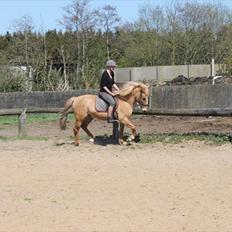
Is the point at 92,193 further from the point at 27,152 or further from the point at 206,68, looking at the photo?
the point at 206,68

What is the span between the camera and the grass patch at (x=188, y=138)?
12.4 m

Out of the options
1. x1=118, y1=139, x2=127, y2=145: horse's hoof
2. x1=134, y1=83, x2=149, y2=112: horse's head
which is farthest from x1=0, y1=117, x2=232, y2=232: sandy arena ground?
x1=134, y1=83, x2=149, y2=112: horse's head

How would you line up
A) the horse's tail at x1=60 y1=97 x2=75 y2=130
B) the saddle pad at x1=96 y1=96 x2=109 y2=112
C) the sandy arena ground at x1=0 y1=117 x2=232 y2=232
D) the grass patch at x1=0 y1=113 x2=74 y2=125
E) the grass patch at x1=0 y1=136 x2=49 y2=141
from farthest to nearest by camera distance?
the grass patch at x1=0 y1=113 x2=74 y2=125
the grass patch at x1=0 y1=136 x2=49 y2=141
the horse's tail at x1=60 y1=97 x2=75 y2=130
the saddle pad at x1=96 y1=96 x2=109 y2=112
the sandy arena ground at x1=0 y1=117 x2=232 y2=232

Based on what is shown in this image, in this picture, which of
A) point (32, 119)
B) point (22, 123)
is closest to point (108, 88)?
point (22, 123)

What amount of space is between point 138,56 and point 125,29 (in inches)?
153

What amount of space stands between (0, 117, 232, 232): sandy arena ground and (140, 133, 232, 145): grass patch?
0.31m

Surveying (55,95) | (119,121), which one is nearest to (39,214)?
(119,121)

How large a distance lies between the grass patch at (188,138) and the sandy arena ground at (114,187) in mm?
310

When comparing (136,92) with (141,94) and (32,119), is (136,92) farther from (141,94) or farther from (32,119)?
(32,119)

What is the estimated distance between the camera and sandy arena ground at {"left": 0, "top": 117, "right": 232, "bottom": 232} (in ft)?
20.6

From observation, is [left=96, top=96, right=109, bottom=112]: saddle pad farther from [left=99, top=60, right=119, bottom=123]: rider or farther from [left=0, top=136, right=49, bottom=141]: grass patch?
[left=0, top=136, right=49, bottom=141]: grass patch

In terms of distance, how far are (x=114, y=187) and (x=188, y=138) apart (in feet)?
16.1

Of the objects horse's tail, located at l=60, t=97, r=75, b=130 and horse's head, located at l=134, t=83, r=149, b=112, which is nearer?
horse's head, located at l=134, t=83, r=149, b=112

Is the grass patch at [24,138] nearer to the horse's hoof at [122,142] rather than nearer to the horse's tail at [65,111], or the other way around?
the horse's tail at [65,111]
